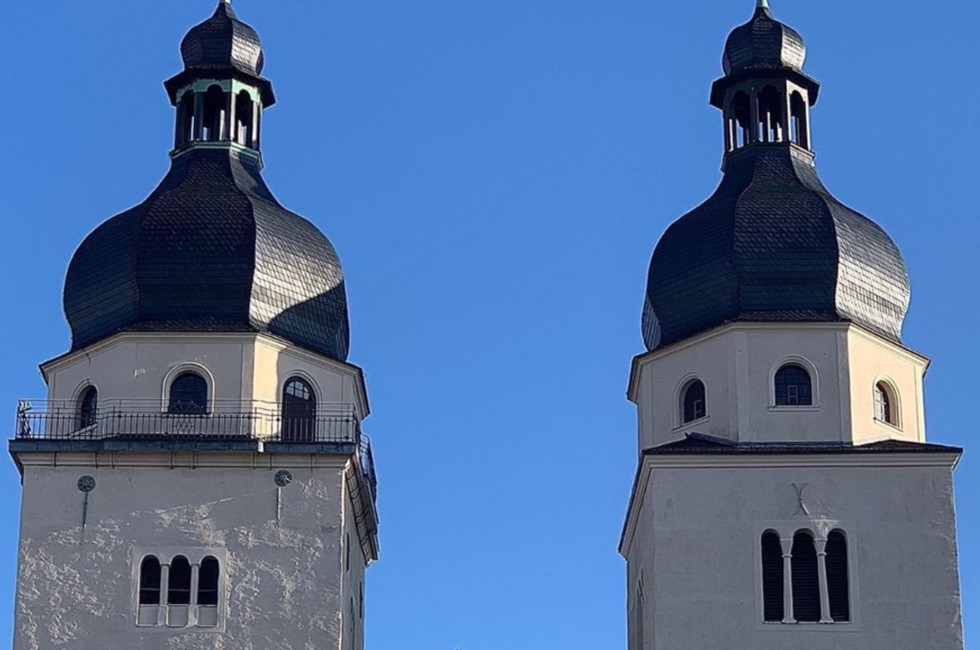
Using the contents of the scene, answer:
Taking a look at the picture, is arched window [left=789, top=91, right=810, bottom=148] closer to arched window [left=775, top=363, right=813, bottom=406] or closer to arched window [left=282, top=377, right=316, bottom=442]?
arched window [left=775, top=363, right=813, bottom=406]

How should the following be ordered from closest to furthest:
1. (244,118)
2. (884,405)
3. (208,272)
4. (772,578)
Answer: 1. (772,578)
2. (208,272)
3. (884,405)
4. (244,118)

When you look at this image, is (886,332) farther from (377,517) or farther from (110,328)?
(110,328)

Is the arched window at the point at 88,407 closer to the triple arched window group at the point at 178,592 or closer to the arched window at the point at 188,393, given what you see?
the arched window at the point at 188,393

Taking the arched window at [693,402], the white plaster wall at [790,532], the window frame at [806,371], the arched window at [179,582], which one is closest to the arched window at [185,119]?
the arched window at [179,582]

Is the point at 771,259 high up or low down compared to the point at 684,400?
up

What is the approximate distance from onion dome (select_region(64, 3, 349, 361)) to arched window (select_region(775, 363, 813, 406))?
282 inches

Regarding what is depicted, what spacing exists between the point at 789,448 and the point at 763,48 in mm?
8233

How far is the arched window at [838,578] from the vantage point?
3934 cm

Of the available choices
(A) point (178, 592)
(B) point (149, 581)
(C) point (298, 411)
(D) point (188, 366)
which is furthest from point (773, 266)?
(B) point (149, 581)

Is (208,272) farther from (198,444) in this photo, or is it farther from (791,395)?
(791,395)

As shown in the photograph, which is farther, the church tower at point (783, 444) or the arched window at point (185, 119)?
the arched window at point (185, 119)

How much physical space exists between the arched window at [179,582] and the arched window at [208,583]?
181 mm

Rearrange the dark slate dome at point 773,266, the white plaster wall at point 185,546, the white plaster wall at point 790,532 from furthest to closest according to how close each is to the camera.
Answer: the dark slate dome at point 773,266 → the white plaster wall at point 185,546 → the white plaster wall at point 790,532

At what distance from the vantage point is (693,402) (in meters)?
41.6
